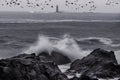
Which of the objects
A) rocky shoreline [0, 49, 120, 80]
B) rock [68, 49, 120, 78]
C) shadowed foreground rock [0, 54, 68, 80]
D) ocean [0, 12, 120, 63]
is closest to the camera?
shadowed foreground rock [0, 54, 68, 80]

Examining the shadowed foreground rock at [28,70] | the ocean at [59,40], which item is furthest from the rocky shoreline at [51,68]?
the ocean at [59,40]

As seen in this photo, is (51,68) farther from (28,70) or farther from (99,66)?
(99,66)

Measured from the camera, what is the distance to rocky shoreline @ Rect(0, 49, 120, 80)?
16.9 metres

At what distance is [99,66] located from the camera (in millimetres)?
22156

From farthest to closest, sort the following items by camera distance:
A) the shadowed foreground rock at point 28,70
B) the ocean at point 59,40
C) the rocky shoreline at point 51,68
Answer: the ocean at point 59,40 < the rocky shoreline at point 51,68 < the shadowed foreground rock at point 28,70

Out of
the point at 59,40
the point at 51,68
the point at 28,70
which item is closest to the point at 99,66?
the point at 51,68

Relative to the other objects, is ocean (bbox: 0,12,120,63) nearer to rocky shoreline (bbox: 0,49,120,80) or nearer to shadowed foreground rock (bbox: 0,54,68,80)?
rocky shoreline (bbox: 0,49,120,80)

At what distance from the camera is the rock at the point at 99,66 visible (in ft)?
69.2

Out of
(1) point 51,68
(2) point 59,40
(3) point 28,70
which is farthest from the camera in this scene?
(2) point 59,40

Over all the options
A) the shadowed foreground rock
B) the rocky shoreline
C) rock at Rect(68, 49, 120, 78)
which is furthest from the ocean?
the shadowed foreground rock

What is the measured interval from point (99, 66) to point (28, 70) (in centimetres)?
614

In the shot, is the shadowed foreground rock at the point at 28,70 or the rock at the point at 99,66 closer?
the shadowed foreground rock at the point at 28,70

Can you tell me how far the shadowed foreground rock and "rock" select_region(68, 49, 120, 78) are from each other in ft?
10.7

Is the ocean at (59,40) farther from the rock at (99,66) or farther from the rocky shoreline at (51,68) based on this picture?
the rocky shoreline at (51,68)
